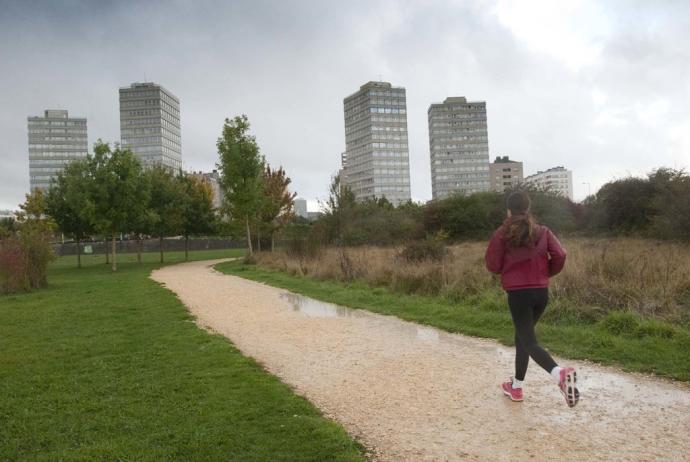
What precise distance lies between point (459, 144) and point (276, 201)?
118 metres

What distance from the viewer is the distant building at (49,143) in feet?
455

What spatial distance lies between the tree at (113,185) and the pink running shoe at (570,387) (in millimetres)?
25484

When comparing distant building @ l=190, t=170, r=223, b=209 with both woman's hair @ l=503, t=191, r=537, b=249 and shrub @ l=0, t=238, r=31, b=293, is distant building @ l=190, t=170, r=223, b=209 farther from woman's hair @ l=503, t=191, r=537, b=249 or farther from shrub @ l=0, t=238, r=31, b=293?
woman's hair @ l=503, t=191, r=537, b=249

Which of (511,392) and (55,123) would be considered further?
(55,123)

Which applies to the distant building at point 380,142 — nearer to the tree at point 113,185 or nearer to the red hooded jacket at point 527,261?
the tree at point 113,185

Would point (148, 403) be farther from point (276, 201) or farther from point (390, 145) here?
point (390, 145)

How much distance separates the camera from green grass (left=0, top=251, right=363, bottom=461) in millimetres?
3648

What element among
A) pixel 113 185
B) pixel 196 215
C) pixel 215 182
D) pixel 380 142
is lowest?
pixel 196 215

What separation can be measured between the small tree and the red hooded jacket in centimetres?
2549

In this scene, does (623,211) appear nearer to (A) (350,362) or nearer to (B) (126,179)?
(A) (350,362)

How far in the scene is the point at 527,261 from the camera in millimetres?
4352

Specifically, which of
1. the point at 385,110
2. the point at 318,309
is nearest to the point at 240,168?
the point at 318,309

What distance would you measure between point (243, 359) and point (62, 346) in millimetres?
3033

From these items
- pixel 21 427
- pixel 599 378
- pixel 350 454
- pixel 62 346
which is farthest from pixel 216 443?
pixel 62 346
